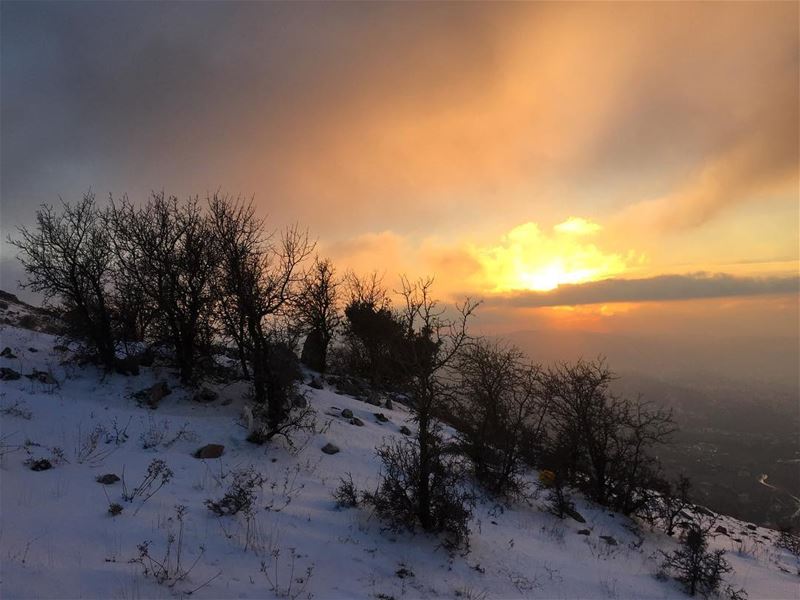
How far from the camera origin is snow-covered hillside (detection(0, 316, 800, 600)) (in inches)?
232

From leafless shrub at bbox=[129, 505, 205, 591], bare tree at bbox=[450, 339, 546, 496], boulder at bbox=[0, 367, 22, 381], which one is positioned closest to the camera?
leafless shrub at bbox=[129, 505, 205, 591]

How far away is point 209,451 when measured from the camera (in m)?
10.5

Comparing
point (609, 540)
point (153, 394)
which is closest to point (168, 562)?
point (153, 394)

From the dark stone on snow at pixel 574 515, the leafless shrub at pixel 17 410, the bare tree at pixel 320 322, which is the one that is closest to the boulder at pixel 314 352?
the bare tree at pixel 320 322

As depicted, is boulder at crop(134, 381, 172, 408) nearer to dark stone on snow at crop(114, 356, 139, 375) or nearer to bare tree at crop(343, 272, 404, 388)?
dark stone on snow at crop(114, 356, 139, 375)

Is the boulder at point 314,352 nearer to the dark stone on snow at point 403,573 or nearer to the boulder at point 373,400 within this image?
the boulder at point 373,400

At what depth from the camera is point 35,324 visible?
2634cm

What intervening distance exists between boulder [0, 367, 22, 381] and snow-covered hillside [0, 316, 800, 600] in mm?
390

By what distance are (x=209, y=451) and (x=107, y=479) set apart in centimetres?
248

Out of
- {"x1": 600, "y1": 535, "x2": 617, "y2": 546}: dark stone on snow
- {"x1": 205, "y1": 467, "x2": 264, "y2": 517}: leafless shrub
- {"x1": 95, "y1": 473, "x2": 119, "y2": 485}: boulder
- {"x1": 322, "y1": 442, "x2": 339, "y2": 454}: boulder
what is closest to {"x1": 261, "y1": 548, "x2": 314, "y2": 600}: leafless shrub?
{"x1": 205, "y1": 467, "x2": 264, "y2": 517}: leafless shrub

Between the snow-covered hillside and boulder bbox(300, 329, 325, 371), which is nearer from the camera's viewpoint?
the snow-covered hillside

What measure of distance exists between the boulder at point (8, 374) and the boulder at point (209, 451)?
766 cm

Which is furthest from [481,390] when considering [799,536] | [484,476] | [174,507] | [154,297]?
[799,536]

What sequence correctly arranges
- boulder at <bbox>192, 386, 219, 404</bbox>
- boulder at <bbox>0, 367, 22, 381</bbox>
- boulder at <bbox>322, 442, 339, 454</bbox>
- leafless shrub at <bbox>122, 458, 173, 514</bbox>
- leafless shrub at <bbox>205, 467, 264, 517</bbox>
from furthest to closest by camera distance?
boulder at <bbox>192, 386, 219, 404</bbox>, boulder at <bbox>0, 367, 22, 381</bbox>, boulder at <bbox>322, 442, 339, 454</bbox>, leafless shrub at <bbox>122, 458, 173, 514</bbox>, leafless shrub at <bbox>205, 467, 264, 517</bbox>
